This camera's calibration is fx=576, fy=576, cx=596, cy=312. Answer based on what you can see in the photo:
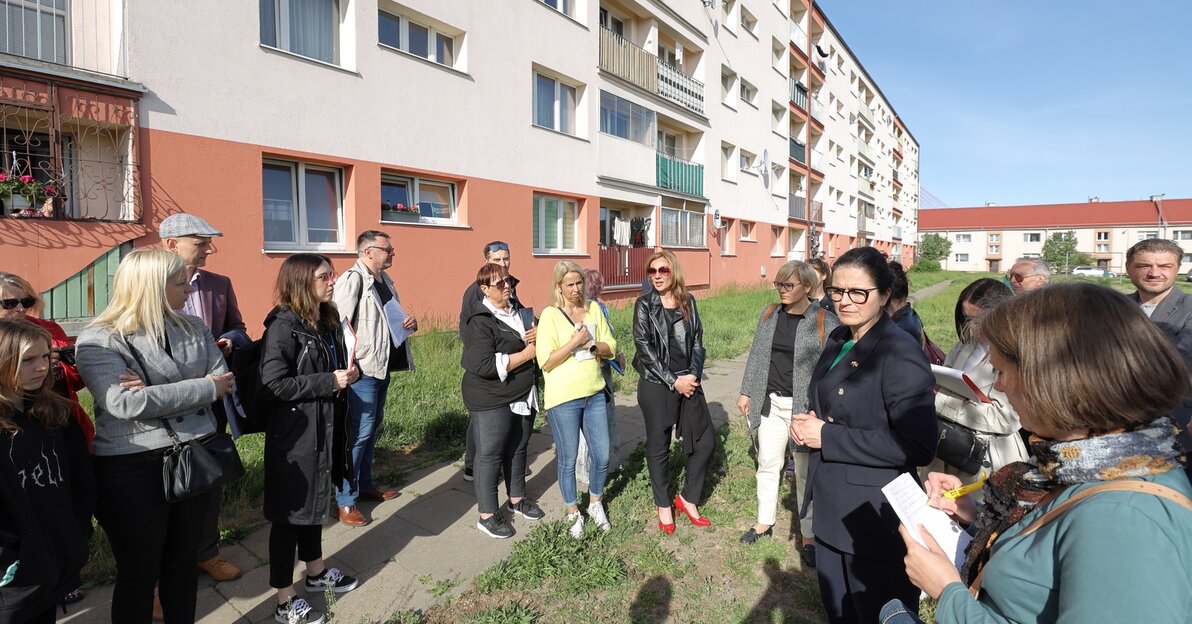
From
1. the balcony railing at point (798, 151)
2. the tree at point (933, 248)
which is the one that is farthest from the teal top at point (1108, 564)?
the tree at point (933, 248)

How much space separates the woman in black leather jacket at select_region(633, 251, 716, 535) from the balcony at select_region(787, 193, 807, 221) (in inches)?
986

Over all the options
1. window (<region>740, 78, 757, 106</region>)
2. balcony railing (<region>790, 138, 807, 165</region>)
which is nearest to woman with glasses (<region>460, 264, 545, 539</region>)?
window (<region>740, 78, 757, 106</region>)

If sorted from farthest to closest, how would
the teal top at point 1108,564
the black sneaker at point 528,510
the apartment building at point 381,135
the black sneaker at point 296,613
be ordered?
the apartment building at point 381,135 → the black sneaker at point 528,510 → the black sneaker at point 296,613 → the teal top at point 1108,564

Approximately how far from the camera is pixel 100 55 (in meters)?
Result: 6.62

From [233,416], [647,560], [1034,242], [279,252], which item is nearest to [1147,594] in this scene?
[647,560]

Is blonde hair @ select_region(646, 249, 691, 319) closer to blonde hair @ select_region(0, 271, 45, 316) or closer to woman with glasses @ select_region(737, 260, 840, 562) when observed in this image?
woman with glasses @ select_region(737, 260, 840, 562)

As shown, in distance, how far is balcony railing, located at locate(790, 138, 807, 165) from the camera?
27516 mm

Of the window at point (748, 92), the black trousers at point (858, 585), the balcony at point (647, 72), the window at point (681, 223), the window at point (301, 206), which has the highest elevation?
the window at point (748, 92)

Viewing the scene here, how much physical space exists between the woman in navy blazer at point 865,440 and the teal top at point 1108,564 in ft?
3.37

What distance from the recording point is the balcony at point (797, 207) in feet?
90.8

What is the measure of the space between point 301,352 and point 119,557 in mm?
1077

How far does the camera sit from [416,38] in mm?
10531

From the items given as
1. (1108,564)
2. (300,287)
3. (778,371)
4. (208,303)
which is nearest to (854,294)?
(1108,564)

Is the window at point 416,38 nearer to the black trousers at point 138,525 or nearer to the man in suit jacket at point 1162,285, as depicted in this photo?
the black trousers at point 138,525
